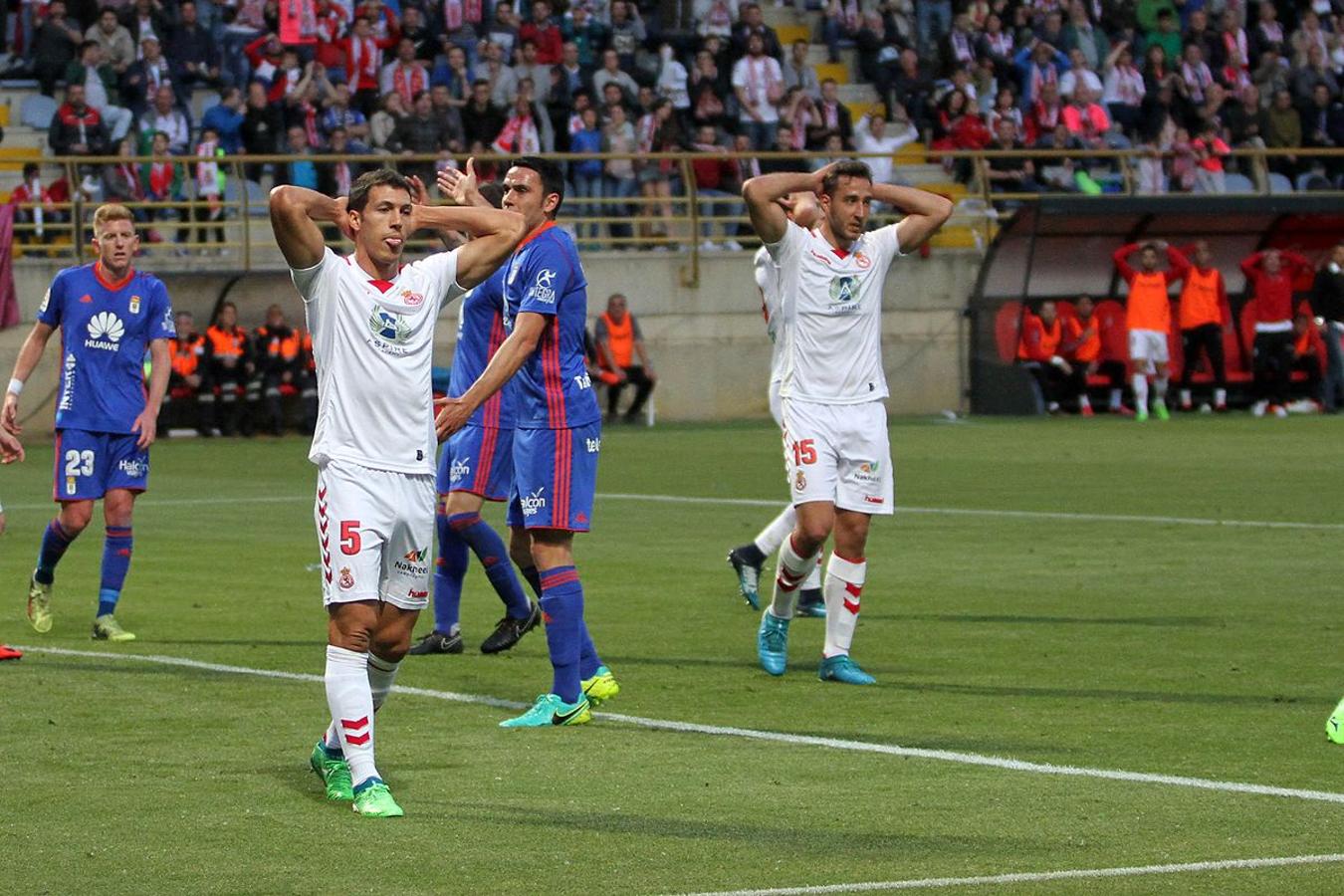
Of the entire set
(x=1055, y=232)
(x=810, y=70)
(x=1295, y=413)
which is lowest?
(x=1295, y=413)

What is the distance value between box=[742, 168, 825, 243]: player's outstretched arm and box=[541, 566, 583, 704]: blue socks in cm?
175

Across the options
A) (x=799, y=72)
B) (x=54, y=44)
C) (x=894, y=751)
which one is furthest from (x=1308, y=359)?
(x=894, y=751)

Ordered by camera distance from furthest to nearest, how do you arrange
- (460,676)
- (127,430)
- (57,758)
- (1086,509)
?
1. (1086,509)
2. (127,430)
3. (460,676)
4. (57,758)

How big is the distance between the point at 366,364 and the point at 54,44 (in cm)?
2468

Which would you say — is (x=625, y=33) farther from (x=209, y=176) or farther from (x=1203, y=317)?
(x=1203, y=317)

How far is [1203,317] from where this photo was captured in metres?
31.5

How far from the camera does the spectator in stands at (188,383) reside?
28375 mm

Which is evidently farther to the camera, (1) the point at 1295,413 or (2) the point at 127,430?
(1) the point at 1295,413

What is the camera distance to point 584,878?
247 inches

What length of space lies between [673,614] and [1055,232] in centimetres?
2074

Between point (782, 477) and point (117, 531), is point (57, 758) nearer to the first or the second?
point (117, 531)

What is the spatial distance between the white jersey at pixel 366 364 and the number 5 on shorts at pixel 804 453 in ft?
9.54

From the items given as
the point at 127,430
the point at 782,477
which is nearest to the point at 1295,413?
the point at 782,477

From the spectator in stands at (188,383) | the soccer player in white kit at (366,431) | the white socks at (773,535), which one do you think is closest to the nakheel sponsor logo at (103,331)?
the white socks at (773,535)
